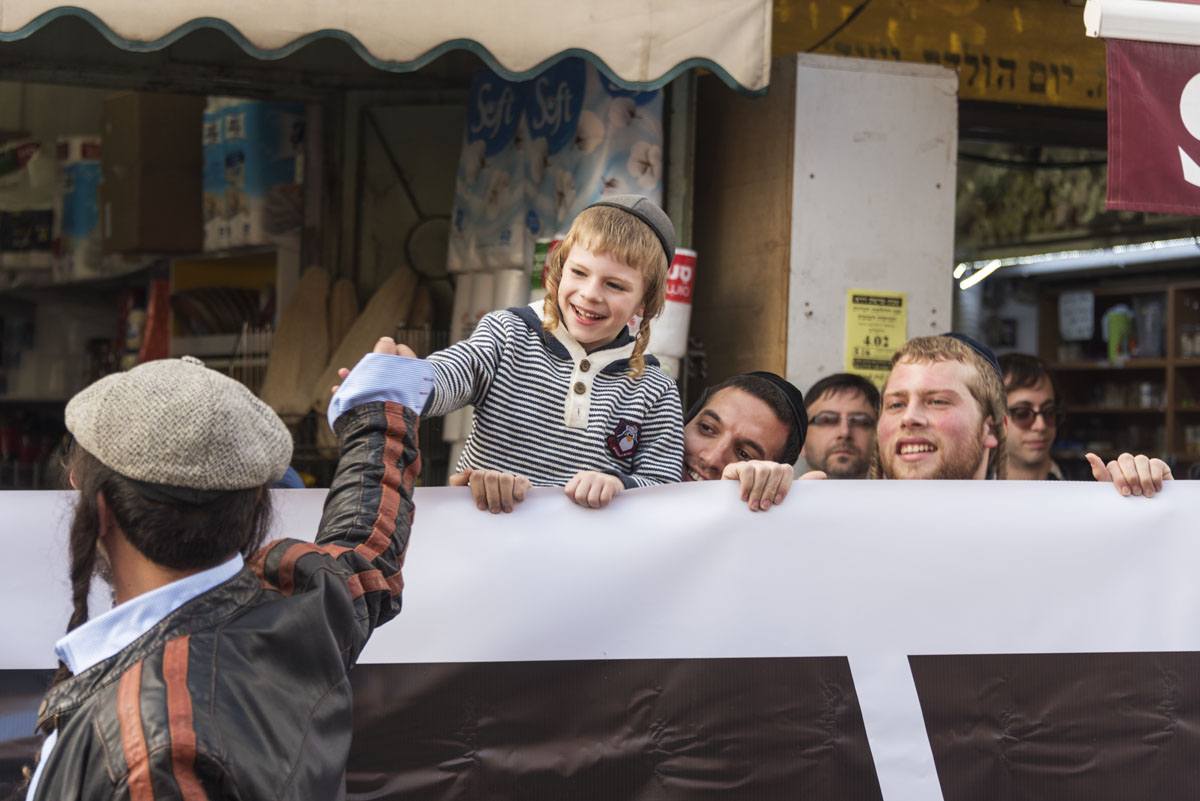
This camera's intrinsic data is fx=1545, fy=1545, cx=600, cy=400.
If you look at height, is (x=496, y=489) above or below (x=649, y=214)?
below

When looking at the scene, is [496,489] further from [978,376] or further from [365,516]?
[978,376]

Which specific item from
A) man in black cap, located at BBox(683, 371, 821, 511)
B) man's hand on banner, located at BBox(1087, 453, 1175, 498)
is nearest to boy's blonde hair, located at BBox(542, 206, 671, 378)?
man in black cap, located at BBox(683, 371, 821, 511)

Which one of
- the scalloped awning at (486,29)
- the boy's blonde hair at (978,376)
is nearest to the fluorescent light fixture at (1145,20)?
the scalloped awning at (486,29)

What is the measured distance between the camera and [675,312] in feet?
14.1

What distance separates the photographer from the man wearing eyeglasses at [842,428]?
3885 millimetres

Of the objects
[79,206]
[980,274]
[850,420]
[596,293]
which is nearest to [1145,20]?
[850,420]

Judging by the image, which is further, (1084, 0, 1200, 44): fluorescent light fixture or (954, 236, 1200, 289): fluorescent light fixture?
(954, 236, 1200, 289): fluorescent light fixture

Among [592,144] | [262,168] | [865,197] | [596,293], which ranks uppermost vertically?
[262,168]

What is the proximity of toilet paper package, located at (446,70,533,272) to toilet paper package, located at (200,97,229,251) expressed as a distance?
1.27 metres

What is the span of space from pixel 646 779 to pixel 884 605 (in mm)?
505

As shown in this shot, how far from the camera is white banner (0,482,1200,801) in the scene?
8.20 feet

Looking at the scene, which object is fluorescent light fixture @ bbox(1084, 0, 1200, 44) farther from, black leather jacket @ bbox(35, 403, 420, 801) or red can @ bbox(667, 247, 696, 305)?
black leather jacket @ bbox(35, 403, 420, 801)

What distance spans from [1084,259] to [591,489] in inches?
289

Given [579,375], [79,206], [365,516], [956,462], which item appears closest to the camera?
[365,516]
